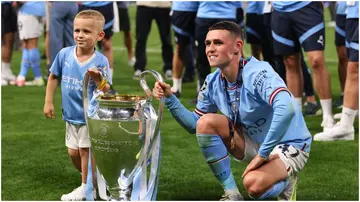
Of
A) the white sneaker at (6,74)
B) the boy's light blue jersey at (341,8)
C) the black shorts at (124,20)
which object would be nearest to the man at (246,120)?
the boy's light blue jersey at (341,8)

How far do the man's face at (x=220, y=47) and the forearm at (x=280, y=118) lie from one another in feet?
1.37

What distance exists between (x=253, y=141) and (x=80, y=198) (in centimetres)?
107

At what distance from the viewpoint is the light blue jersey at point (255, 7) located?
343 inches

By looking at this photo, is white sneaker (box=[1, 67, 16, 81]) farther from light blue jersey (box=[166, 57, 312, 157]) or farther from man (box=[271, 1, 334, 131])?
light blue jersey (box=[166, 57, 312, 157])

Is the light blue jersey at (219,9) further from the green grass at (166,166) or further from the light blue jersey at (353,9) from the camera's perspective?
the light blue jersey at (353,9)

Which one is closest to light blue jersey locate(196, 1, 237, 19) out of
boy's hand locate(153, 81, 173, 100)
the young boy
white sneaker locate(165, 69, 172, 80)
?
white sneaker locate(165, 69, 172, 80)

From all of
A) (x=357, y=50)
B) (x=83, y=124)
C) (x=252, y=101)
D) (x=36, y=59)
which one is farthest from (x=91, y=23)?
(x=36, y=59)

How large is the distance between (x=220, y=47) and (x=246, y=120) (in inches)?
18.4

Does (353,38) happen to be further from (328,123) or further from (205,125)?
(205,125)

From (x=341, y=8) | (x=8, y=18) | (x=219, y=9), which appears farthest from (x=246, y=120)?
(x=8, y=18)

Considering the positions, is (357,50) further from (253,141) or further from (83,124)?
(83,124)

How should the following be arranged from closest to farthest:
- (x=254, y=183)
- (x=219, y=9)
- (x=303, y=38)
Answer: (x=254, y=183) → (x=303, y=38) → (x=219, y=9)

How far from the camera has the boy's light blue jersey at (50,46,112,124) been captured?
15.9 ft

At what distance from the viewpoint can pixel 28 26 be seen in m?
9.63
